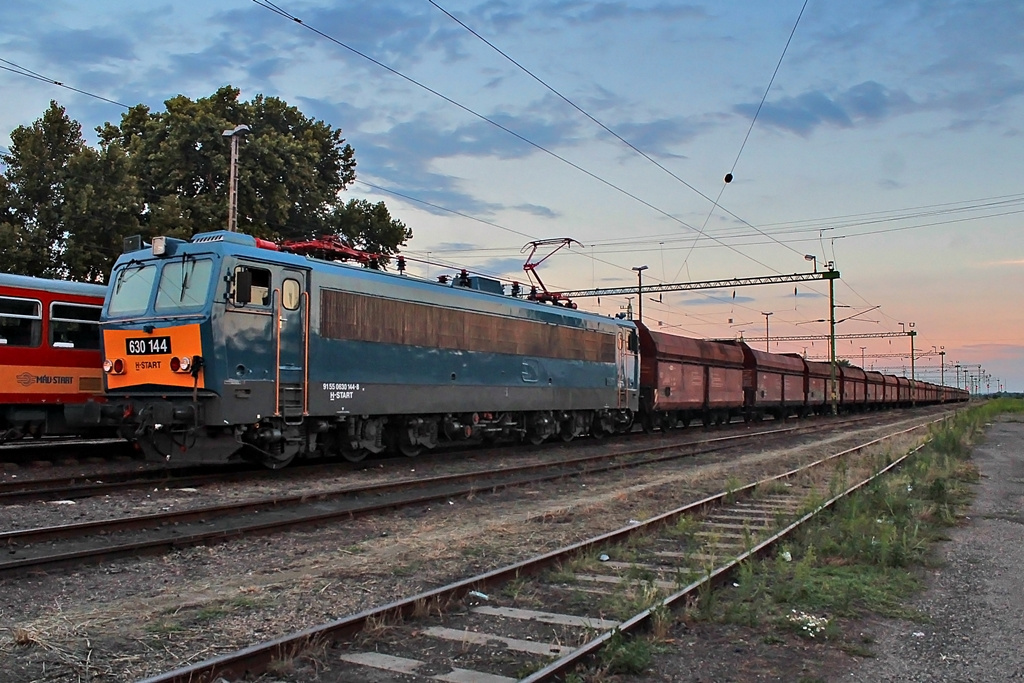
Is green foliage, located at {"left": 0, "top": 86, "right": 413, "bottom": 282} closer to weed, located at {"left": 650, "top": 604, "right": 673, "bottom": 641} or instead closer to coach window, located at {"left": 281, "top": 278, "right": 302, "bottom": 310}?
coach window, located at {"left": 281, "top": 278, "right": 302, "bottom": 310}

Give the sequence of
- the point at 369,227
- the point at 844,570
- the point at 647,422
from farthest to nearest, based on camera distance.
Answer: the point at 369,227
the point at 647,422
the point at 844,570

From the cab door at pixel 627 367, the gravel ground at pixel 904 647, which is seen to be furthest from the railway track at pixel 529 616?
the cab door at pixel 627 367

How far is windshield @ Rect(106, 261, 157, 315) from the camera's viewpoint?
41.6ft

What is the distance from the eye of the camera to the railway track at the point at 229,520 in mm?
7625

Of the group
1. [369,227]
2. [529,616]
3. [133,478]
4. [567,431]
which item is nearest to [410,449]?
[133,478]

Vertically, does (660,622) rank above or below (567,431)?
below

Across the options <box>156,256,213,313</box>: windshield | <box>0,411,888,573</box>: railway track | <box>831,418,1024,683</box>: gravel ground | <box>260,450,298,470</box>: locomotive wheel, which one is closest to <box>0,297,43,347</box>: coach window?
<box>156,256,213,313</box>: windshield

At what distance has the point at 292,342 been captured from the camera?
12.9m

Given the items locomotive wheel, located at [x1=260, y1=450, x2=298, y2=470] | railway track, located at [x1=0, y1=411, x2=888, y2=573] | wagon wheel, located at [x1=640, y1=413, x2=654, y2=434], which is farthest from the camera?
wagon wheel, located at [x1=640, y1=413, x2=654, y2=434]

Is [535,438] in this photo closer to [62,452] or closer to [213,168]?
[62,452]

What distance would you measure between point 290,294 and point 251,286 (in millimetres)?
736

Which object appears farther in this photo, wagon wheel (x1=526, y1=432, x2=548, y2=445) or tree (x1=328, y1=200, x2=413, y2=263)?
tree (x1=328, y1=200, x2=413, y2=263)

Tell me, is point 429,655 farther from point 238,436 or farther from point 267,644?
point 238,436

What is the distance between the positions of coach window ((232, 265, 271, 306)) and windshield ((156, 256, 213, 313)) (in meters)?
0.39
